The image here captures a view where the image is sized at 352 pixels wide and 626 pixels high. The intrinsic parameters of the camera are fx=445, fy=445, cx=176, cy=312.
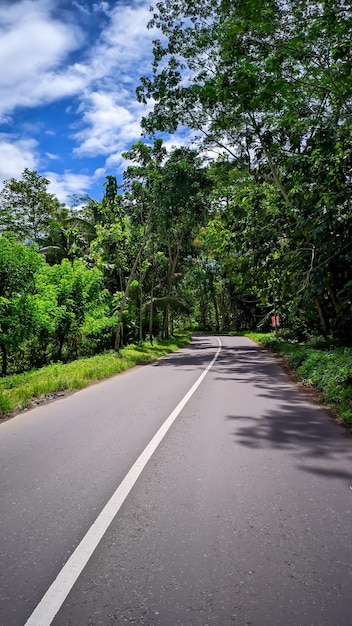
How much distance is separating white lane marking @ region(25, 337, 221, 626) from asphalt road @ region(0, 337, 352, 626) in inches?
Result: 1.5

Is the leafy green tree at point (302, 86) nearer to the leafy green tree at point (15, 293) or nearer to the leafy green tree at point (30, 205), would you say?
the leafy green tree at point (15, 293)

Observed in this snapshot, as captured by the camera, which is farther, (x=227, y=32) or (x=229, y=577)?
(x=227, y=32)

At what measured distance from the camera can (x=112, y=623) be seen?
8.51 feet

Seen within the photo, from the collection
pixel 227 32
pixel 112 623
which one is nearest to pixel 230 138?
pixel 227 32

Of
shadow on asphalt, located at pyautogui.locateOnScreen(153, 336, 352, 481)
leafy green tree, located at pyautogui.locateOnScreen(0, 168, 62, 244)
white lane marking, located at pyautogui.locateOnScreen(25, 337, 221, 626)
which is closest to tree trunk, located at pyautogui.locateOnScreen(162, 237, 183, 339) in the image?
leafy green tree, located at pyautogui.locateOnScreen(0, 168, 62, 244)

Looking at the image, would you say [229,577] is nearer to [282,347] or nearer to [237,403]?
[237,403]

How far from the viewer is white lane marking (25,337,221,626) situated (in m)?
2.70

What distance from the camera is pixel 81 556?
10.9 feet

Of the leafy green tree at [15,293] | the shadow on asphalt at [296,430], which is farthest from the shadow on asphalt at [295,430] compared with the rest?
the leafy green tree at [15,293]

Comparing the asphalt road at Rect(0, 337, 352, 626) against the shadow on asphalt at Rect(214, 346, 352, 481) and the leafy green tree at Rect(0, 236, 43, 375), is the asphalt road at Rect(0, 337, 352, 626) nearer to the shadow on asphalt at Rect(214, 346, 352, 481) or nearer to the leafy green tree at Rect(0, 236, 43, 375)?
the shadow on asphalt at Rect(214, 346, 352, 481)

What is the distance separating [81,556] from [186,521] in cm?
99

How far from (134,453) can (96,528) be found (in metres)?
2.15

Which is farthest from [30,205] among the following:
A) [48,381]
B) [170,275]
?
[48,381]

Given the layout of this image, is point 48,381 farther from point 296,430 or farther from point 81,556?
point 81,556
